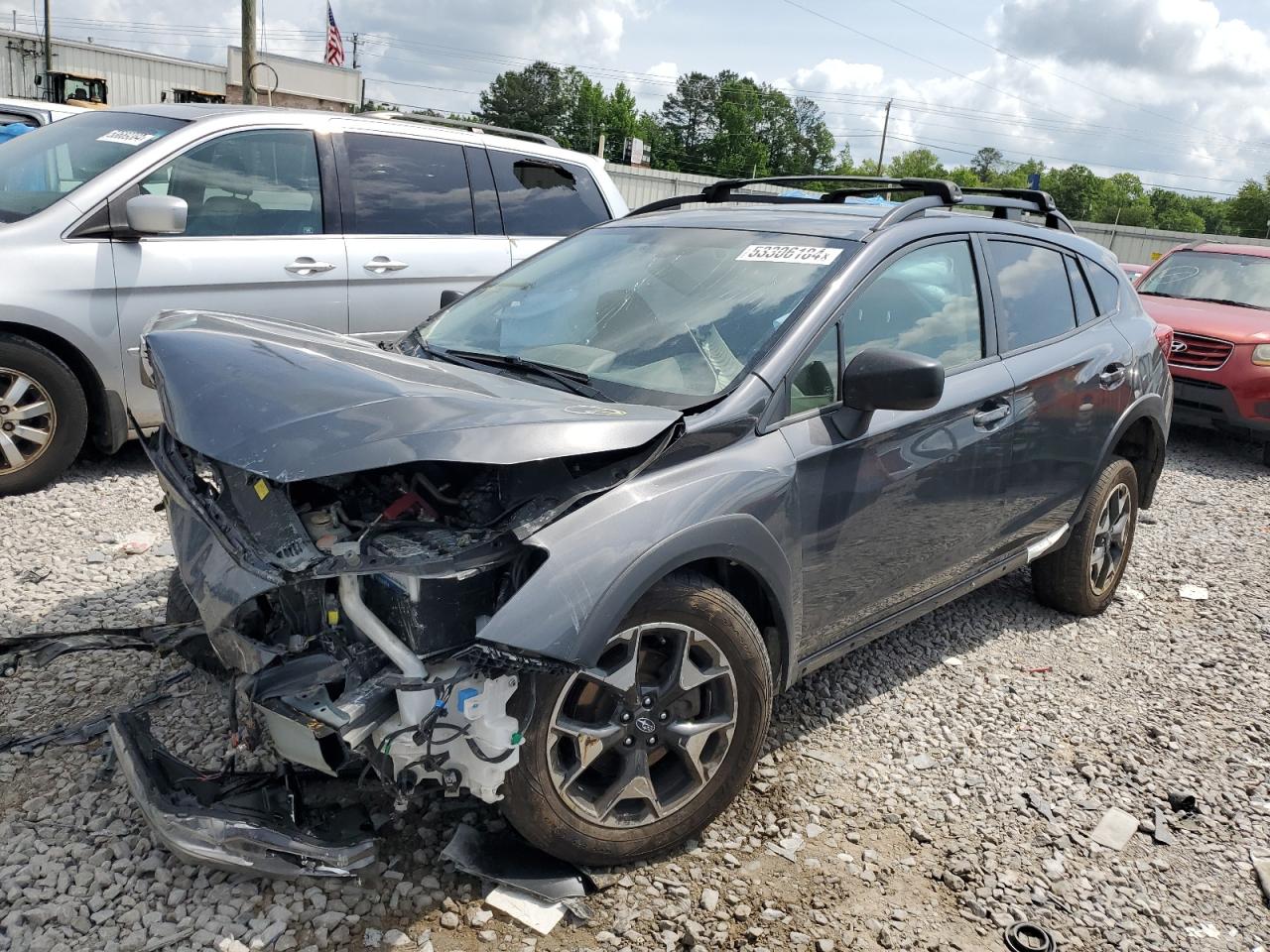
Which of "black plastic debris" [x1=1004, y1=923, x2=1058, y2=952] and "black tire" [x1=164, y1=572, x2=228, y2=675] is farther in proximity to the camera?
"black tire" [x1=164, y1=572, x2=228, y2=675]

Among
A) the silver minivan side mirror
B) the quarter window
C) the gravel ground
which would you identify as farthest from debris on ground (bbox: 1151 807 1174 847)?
the silver minivan side mirror

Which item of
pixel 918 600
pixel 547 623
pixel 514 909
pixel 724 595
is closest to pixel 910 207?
pixel 918 600

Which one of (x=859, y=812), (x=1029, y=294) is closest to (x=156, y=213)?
(x=1029, y=294)

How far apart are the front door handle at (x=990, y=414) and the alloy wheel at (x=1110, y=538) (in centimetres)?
118

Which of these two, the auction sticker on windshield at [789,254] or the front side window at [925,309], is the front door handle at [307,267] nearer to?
the auction sticker on windshield at [789,254]

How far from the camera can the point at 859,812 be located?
3121 mm

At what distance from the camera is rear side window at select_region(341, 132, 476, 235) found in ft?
19.4

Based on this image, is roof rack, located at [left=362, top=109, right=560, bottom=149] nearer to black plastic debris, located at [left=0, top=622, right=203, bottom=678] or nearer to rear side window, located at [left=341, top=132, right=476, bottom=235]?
rear side window, located at [left=341, top=132, right=476, bottom=235]

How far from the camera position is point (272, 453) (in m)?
2.21

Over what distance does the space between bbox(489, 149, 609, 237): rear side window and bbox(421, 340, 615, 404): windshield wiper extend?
3258 mm

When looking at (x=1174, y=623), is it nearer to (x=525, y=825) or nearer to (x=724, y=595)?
(x=724, y=595)

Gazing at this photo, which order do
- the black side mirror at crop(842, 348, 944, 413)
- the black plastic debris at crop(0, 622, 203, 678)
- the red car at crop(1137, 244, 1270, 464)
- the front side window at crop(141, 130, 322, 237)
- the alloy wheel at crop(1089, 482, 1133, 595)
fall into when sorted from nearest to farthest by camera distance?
the black side mirror at crop(842, 348, 944, 413), the black plastic debris at crop(0, 622, 203, 678), the alloy wheel at crop(1089, 482, 1133, 595), the front side window at crop(141, 130, 322, 237), the red car at crop(1137, 244, 1270, 464)

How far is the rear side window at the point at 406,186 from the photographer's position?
591 centimetres

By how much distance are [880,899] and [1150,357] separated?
312 cm
